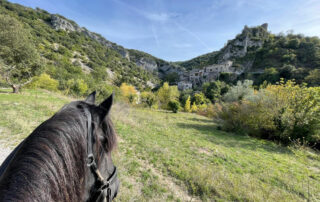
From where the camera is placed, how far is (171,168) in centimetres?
373

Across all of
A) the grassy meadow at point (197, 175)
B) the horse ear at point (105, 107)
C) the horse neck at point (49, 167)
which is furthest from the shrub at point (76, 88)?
the horse neck at point (49, 167)

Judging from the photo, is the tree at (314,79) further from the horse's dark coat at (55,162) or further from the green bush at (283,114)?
the horse's dark coat at (55,162)

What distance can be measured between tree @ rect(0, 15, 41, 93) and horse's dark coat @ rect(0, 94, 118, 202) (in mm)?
14416

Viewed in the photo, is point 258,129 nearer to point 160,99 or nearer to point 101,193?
point 101,193

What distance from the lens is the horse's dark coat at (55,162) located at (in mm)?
482

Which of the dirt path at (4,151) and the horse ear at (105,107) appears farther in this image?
the dirt path at (4,151)

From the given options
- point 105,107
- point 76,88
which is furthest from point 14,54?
point 105,107

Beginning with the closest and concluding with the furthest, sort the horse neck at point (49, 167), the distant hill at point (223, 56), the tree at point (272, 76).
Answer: the horse neck at point (49, 167)
the distant hill at point (223, 56)
the tree at point (272, 76)

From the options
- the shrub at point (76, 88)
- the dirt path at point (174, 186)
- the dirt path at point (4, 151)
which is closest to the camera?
the dirt path at point (174, 186)

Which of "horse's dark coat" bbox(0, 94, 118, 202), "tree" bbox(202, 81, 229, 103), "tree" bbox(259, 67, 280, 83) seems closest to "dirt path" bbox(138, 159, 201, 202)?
"horse's dark coat" bbox(0, 94, 118, 202)

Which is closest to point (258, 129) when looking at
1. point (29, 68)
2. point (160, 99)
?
point (160, 99)

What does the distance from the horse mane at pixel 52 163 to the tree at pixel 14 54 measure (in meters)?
14.4

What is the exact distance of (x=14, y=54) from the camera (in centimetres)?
1000

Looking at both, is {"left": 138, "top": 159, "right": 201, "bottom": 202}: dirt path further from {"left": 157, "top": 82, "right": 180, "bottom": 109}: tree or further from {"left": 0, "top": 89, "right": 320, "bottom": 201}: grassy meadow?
{"left": 157, "top": 82, "right": 180, "bottom": 109}: tree
